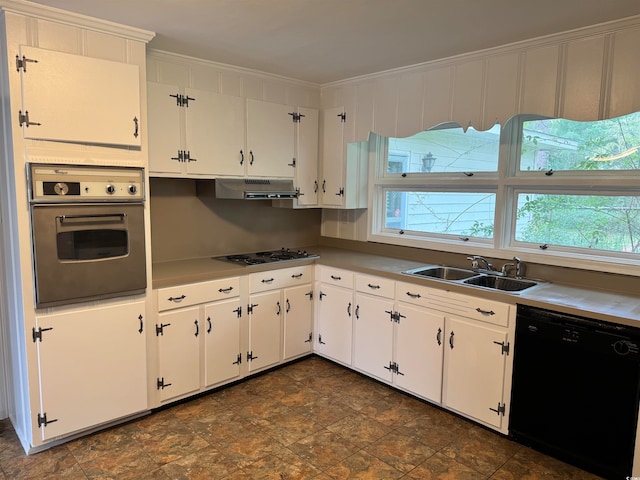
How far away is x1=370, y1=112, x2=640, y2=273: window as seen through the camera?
107 inches

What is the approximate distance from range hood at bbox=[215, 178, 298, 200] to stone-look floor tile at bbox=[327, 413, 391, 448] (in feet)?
5.60

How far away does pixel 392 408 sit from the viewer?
10.0ft

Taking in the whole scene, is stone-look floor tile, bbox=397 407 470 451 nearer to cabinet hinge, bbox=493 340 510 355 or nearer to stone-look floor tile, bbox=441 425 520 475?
stone-look floor tile, bbox=441 425 520 475

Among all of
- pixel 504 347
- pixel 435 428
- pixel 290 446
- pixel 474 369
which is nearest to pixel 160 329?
pixel 290 446

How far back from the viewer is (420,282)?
3014 mm

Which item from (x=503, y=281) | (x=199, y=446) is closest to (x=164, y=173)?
(x=199, y=446)

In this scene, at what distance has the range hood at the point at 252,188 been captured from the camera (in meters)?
3.28

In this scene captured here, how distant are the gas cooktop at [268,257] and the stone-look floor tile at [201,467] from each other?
1390 mm

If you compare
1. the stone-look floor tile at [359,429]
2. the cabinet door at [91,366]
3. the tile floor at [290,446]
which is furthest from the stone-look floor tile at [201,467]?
the stone-look floor tile at [359,429]

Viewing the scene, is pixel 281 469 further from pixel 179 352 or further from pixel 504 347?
pixel 504 347

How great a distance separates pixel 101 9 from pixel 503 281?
294 cm

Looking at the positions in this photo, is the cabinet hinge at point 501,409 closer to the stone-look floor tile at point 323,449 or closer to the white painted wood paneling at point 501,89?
the stone-look floor tile at point 323,449

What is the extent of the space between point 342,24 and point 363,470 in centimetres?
247

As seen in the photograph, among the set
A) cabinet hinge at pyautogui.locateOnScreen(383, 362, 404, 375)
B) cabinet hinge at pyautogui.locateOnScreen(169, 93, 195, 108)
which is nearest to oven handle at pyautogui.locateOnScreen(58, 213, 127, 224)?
cabinet hinge at pyautogui.locateOnScreen(169, 93, 195, 108)
